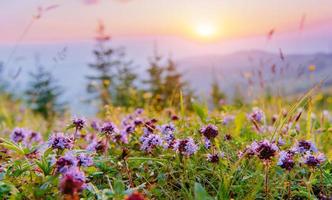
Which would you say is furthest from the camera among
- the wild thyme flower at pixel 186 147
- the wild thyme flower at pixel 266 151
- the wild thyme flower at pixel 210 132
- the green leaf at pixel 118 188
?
the wild thyme flower at pixel 210 132

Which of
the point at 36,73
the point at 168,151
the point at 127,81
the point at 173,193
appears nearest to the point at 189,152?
the point at 173,193

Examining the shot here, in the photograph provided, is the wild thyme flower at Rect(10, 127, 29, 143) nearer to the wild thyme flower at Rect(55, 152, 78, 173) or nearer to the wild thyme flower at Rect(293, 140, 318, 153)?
the wild thyme flower at Rect(55, 152, 78, 173)

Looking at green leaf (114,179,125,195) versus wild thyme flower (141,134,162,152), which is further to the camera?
wild thyme flower (141,134,162,152)

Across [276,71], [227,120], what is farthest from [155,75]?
[227,120]

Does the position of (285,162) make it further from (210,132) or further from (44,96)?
(44,96)

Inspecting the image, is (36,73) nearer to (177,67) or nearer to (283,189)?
(177,67)

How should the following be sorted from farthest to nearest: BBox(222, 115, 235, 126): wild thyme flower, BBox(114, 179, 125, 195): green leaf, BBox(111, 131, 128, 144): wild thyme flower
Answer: BBox(222, 115, 235, 126): wild thyme flower < BBox(111, 131, 128, 144): wild thyme flower < BBox(114, 179, 125, 195): green leaf

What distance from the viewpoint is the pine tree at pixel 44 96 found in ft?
18.4

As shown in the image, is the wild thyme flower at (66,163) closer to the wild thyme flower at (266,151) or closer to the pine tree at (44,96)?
the wild thyme flower at (266,151)

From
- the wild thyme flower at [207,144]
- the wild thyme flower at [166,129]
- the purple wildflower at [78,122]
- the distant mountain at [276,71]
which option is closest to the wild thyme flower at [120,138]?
the wild thyme flower at [166,129]

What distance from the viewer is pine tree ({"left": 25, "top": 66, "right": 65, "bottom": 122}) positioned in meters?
5.62

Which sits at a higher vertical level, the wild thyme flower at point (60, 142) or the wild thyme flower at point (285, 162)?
the wild thyme flower at point (60, 142)

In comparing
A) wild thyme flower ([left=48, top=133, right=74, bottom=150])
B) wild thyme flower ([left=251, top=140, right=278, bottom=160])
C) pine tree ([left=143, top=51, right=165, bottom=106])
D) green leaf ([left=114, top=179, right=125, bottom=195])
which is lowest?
pine tree ([left=143, top=51, right=165, bottom=106])

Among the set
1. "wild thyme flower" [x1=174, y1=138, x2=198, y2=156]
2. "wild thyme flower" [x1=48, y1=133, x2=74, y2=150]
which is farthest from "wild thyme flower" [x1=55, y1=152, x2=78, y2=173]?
"wild thyme flower" [x1=174, y1=138, x2=198, y2=156]
